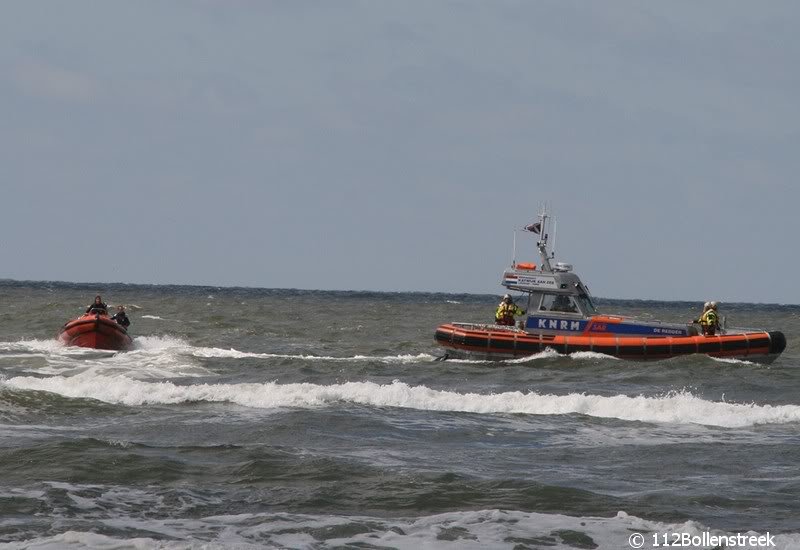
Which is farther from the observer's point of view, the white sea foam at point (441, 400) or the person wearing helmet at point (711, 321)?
the person wearing helmet at point (711, 321)

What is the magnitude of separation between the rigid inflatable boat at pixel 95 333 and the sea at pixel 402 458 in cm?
342

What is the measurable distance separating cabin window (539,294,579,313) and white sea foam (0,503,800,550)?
54.9ft

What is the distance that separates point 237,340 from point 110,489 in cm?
2492

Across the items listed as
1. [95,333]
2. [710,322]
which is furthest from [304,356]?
[710,322]

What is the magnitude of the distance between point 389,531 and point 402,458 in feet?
11.1

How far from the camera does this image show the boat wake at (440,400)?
17.8 metres

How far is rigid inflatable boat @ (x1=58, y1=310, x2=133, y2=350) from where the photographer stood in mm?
28938

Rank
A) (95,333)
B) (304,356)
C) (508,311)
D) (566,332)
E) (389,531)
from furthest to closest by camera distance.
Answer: (304,356) < (95,333) < (508,311) < (566,332) < (389,531)

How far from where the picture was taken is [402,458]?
44.5 feet

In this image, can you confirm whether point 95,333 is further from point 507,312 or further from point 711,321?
point 711,321

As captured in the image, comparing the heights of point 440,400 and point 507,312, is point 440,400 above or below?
below

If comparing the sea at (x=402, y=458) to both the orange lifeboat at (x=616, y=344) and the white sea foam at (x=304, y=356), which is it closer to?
the orange lifeboat at (x=616, y=344)

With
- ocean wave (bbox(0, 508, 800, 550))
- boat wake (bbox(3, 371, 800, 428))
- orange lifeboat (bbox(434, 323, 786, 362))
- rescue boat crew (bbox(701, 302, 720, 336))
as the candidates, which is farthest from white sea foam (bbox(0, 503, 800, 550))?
rescue boat crew (bbox(701, 302, 720, 336))

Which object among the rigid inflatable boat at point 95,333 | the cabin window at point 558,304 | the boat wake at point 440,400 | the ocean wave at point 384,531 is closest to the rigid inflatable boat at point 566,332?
the cabin window at point 558,304
